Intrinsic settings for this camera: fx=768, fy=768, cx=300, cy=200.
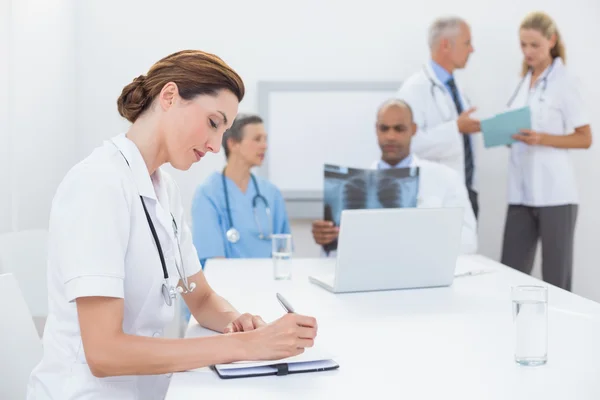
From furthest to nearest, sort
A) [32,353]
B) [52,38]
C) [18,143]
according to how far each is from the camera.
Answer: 1. [52,38]
2. [18,143]
3. [32,353]

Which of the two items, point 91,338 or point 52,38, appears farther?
point 52,38

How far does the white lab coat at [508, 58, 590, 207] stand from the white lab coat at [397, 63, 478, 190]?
1.15 ft

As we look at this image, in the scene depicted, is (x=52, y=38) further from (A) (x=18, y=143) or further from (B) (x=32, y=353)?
(B) (x=32, y=353)

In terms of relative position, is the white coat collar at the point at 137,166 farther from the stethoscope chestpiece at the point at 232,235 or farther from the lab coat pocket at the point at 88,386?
the stethoscope chestpiece at the point at 232,235

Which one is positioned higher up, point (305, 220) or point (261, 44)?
point (261, 44)

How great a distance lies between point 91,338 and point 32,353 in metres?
0.47

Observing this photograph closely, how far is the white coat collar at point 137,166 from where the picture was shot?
59.3 inches

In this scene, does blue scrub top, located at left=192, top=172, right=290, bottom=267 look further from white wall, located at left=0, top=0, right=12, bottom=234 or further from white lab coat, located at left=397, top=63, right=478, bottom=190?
white lab coat, located at left=397, top=63, right=478, bottom=190

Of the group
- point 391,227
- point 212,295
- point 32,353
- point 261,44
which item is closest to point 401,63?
point 261,44

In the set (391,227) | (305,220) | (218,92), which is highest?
(218,92)

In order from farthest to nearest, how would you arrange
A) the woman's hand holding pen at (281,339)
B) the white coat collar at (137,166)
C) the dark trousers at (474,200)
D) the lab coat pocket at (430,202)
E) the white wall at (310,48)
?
the white wall at (310,48)
the dark trousers at (474,200)
the lab coat pocket at (430,202)
the white coat collar at (137,166)
the woman's hand holding pen at (281,339)

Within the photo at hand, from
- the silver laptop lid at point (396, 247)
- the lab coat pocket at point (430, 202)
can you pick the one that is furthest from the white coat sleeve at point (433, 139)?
the silver laptop lid at point (396, 247)

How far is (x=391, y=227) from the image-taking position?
2021 mm

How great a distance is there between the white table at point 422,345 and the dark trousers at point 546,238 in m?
1.58
